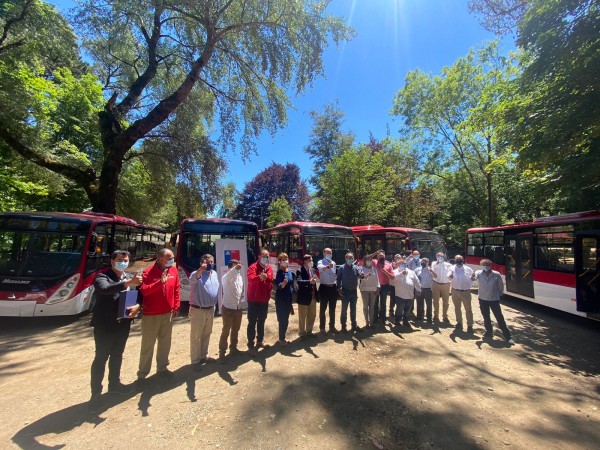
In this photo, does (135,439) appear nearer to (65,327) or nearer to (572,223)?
(65,327)

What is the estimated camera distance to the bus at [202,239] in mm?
8781

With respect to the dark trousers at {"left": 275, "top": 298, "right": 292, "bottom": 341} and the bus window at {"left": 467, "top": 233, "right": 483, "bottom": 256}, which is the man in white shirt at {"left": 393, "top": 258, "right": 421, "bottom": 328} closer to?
the dark trousers at {"left": 275, "top": 298, "right": 292, "bottom": 341}

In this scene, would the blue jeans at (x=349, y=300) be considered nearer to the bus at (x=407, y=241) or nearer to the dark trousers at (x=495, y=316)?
the dark trousers at (x=495, y=316)

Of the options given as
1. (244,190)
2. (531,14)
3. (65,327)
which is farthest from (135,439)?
(244,190)

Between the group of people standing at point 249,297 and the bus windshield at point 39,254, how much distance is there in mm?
4043

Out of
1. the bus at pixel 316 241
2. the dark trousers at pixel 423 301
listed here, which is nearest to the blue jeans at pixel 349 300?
the dark trousers at pixel 423 301

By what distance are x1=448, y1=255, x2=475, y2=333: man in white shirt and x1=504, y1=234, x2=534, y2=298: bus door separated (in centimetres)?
434

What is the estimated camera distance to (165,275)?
4.55 metres

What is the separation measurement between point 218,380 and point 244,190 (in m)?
42.8

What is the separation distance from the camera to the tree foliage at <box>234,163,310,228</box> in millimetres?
43312

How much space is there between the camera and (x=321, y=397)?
4285 mm

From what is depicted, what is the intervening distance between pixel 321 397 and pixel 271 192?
4076cm

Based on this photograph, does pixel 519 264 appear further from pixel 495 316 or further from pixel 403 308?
pixel 403 308

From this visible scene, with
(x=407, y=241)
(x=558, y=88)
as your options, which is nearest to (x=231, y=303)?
(x=558, y=88)
